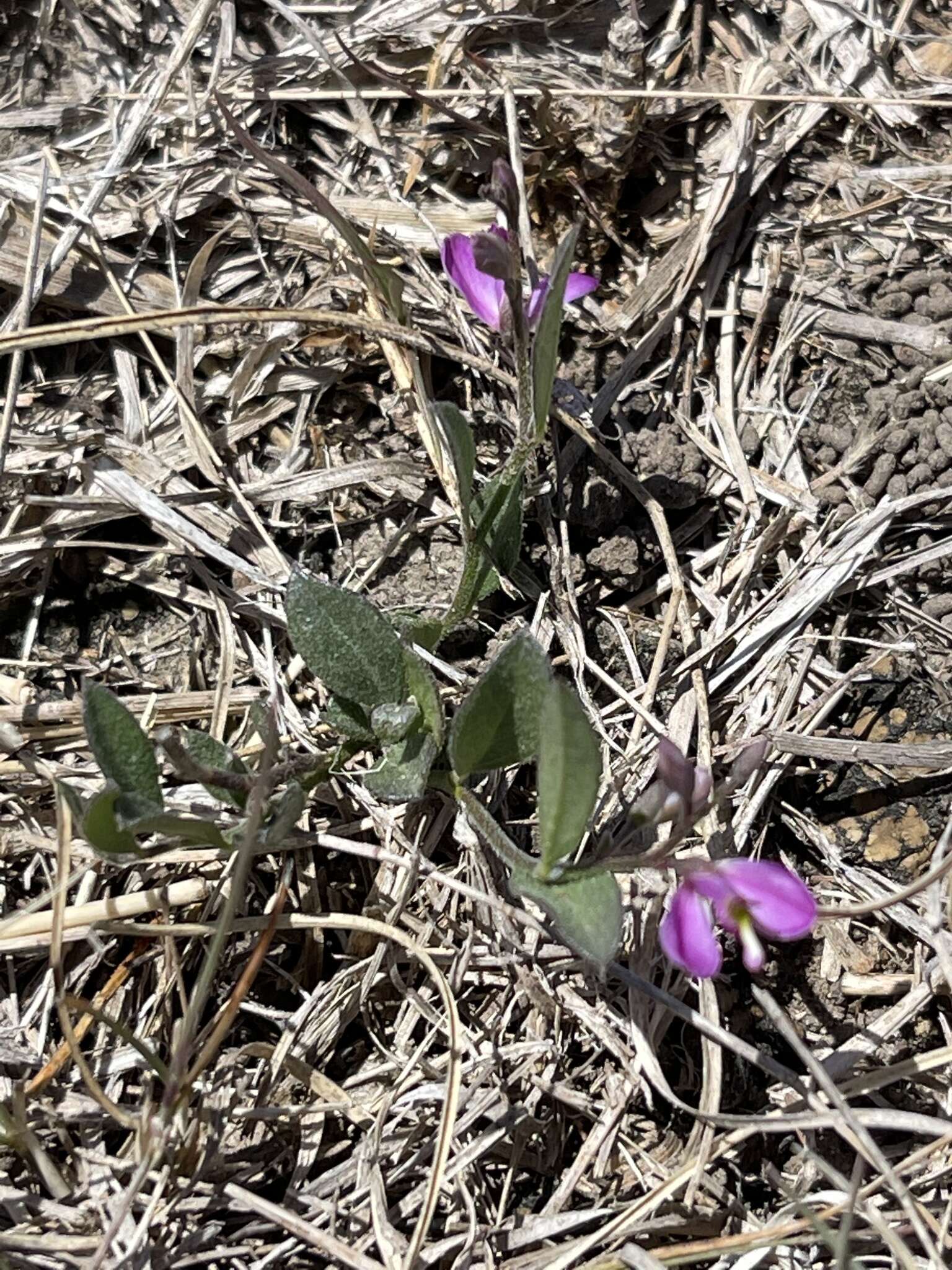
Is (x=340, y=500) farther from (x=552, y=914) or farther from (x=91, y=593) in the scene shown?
(x=552, y=914)

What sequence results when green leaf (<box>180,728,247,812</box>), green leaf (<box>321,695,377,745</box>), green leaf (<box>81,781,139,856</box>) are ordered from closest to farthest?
green leaf (<box>81,781,139,856</box>) < green leaf (<box>180,728,247,812</box>) < green leaf (<box>321,695,377,745</box>)

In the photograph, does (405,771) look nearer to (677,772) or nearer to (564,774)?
(564,774)

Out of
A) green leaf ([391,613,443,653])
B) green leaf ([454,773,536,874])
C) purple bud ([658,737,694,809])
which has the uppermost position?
purple bud ([658,737,694,809])

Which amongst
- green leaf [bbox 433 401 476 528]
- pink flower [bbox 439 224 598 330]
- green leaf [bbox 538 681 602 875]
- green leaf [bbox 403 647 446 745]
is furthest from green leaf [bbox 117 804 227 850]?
pink flower [bbox 439 224 598 330]

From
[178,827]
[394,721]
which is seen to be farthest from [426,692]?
[178,827]

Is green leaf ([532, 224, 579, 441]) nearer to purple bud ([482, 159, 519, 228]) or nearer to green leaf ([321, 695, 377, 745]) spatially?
purple bud ([482, 159, 519, 228])

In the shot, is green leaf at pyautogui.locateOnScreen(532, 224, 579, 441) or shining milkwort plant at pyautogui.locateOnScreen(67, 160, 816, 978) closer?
shining milkwort plant at pyautogui.locateOnScreen(67, 160, 816, 978)
